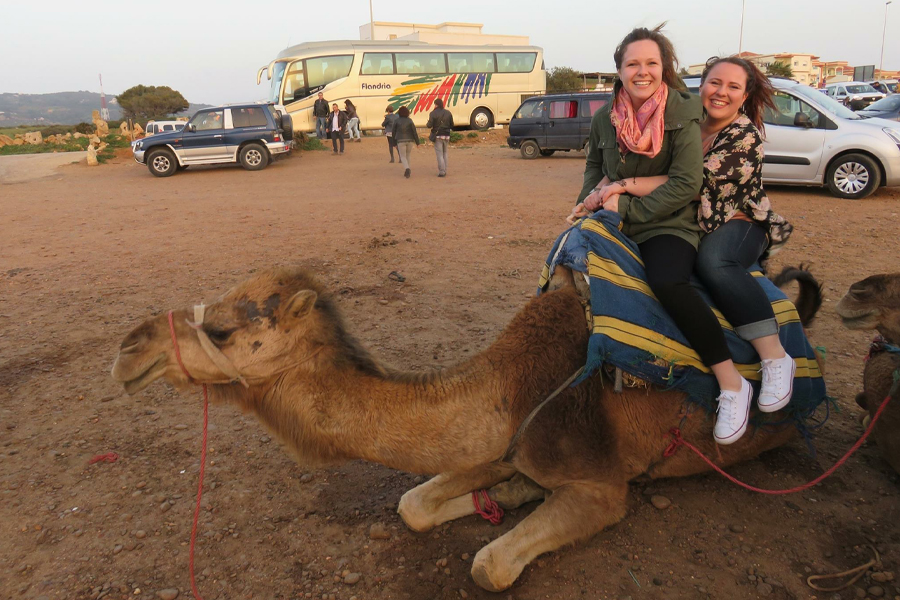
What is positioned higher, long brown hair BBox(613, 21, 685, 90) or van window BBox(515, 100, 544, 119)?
van window BBox(515, 100, 544, 119)

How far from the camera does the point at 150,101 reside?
71500mm

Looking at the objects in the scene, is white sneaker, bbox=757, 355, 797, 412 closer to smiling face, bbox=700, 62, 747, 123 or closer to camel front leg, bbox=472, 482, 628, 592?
camel front leg, bbox=472, 482, 628, 592

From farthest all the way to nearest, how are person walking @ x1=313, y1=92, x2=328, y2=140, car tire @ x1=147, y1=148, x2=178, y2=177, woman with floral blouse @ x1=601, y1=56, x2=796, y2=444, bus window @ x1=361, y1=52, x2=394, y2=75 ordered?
bus window @ x1=361, y1=52, x2=394, y2=75 → person walking @ x1=313, y1=92, x2=328, y2=140 → car tire @ x1=147, y1=148, x2=178, y2=177 → woman with floral blouse @ x1=601, y1=56, x2=796, y2=444

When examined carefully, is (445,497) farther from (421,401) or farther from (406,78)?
(406,78)

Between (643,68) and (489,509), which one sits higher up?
(643,68)

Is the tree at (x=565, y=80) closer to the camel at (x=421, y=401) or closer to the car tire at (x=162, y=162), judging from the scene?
the car tire at (x=162, y=162)

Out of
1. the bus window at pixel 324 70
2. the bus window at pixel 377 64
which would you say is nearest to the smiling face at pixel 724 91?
the bus window at pixel 324 70

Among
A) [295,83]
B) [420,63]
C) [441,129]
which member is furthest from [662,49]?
[420,63]

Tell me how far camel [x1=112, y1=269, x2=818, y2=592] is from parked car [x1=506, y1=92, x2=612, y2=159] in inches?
705

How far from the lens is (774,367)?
2.83 metres

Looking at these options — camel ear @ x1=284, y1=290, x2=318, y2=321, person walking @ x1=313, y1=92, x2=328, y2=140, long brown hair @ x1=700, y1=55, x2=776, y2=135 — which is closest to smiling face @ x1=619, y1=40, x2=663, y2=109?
long brown hair @ x1=700, y1=55, x2=776, y2=135

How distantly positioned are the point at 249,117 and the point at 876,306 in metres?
19.4

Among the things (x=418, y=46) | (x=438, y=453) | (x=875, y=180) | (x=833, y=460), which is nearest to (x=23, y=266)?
(x=438, y=453)

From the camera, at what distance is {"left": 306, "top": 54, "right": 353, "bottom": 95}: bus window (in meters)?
26.8
